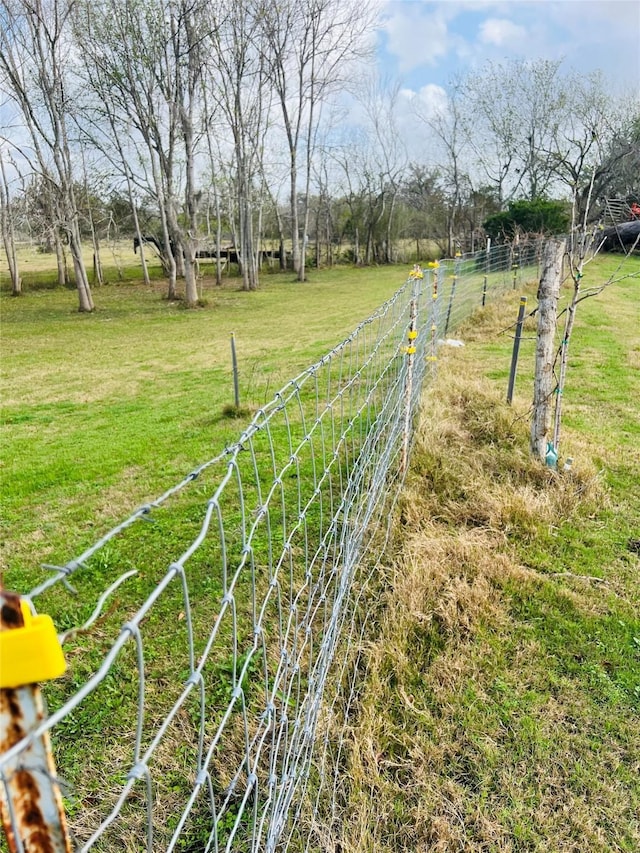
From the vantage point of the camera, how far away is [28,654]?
17.4 inches

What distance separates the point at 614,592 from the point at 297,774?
1800mm

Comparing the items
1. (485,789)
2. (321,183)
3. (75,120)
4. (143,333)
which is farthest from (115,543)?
(321,183)

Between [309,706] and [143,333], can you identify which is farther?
[143,333]

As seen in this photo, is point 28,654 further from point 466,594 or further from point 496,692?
point 466,594

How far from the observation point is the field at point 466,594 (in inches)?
67.2

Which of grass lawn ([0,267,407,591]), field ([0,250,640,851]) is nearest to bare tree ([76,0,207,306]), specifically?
grass lawn ([0,267,407,591])

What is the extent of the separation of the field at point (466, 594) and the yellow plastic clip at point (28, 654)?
1272 mm

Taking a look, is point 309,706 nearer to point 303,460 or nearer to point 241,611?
point 241,611

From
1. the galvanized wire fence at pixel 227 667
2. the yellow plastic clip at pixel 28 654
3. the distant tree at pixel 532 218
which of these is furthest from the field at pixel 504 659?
the distant tree at pixel 532 218

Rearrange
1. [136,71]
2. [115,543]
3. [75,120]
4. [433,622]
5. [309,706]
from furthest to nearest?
1. [75,120]
2. [136,71]
3. [115,543]
4. [433,622]
5. [309,706]

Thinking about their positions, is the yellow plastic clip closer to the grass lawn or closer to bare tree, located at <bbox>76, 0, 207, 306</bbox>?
the grass lawn

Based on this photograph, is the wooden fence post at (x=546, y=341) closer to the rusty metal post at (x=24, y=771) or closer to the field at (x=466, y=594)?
the field at (x=466, y=594)

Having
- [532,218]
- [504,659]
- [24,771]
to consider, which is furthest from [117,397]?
[532,218]

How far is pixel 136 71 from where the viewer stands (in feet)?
45.3
